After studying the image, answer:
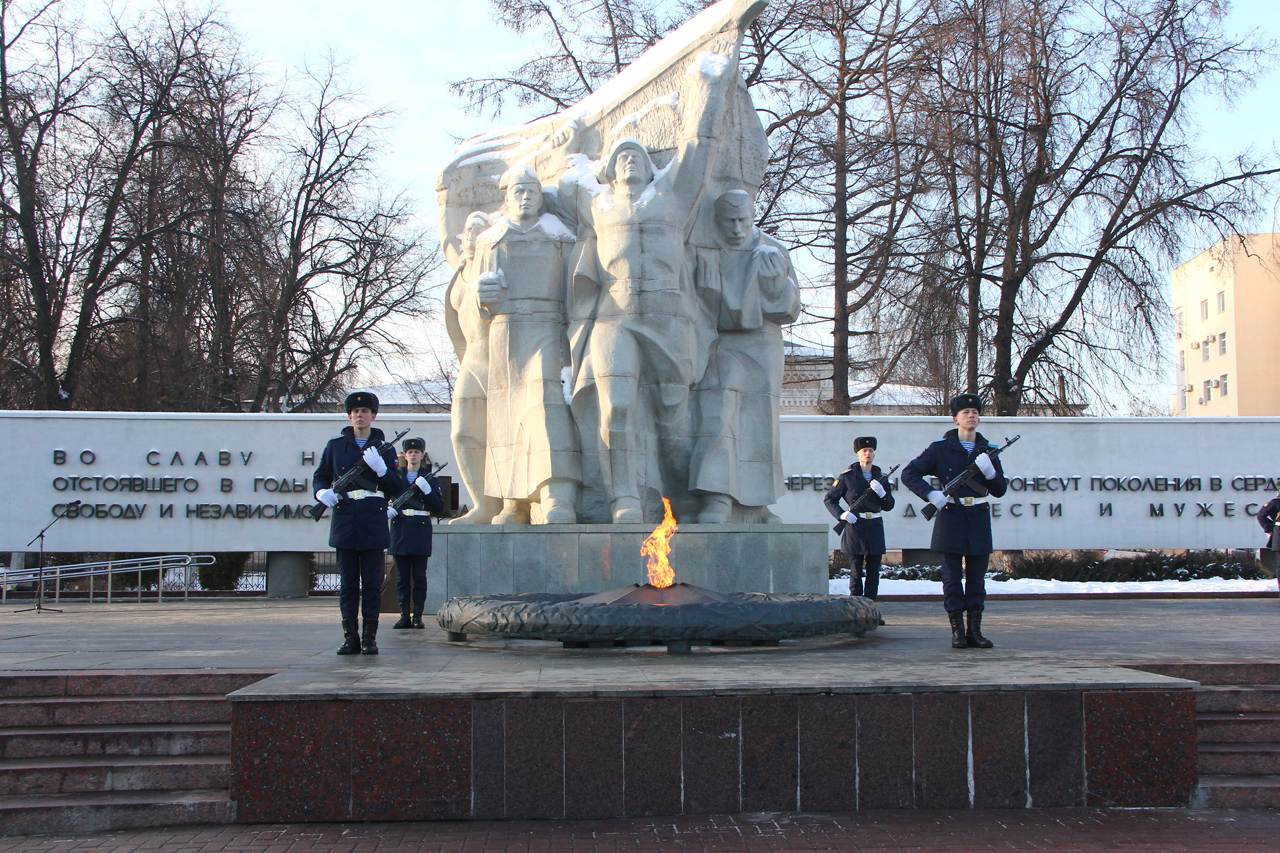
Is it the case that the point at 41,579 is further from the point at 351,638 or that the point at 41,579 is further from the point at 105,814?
the point at 105,814

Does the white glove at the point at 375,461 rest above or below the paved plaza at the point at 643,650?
above

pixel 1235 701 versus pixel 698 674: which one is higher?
pixel 698 674

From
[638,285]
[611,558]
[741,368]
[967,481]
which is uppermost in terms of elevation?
[638,285]

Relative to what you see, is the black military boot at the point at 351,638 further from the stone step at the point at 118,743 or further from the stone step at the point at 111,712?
the stone step at the point at 118,743

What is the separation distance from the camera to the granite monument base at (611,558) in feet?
29.6

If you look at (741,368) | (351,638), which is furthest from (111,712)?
(741,368)

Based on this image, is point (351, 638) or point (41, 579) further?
point (41, 579)

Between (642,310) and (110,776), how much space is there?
5.68m

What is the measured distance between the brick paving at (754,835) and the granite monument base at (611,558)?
459cm

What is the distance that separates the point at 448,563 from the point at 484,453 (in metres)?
1.30

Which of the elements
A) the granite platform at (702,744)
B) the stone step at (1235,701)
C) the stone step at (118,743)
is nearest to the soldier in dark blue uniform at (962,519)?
the stone step at (1235,701)

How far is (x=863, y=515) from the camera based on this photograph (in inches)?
380

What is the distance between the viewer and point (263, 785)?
439 cm

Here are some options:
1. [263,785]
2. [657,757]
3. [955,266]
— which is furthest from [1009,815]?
[955,266]
